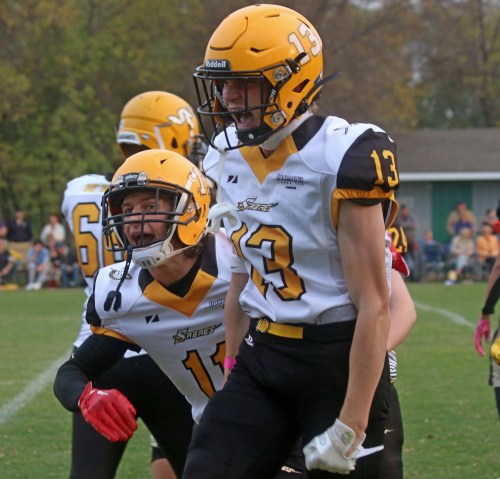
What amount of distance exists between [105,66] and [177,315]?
1033 inches

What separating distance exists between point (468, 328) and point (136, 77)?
17.7 m

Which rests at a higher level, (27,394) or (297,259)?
(297,259)

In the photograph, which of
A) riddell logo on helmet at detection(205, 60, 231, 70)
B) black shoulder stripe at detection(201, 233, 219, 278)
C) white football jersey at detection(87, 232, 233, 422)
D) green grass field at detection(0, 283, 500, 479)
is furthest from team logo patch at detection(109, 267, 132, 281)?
green grass field at detection(0, 283, 500, 479)

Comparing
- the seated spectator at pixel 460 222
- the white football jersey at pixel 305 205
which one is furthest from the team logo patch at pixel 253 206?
the seated spectator at pixel 460 222

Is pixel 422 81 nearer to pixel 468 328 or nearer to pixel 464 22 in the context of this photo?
pixel 464 22

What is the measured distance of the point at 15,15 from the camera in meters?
26.4

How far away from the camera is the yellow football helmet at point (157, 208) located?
3.47 m

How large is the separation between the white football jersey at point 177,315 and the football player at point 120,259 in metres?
0.42

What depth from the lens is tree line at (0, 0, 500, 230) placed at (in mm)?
27156

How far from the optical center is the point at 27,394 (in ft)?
28.4

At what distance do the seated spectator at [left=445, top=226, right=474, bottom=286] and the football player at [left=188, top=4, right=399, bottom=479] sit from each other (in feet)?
61.6

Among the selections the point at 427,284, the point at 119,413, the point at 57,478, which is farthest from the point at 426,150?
the point at 119,413

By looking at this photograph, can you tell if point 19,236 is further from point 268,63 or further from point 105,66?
→ point 268,63

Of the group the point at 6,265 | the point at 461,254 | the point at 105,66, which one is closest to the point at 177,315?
the point at 6,265
